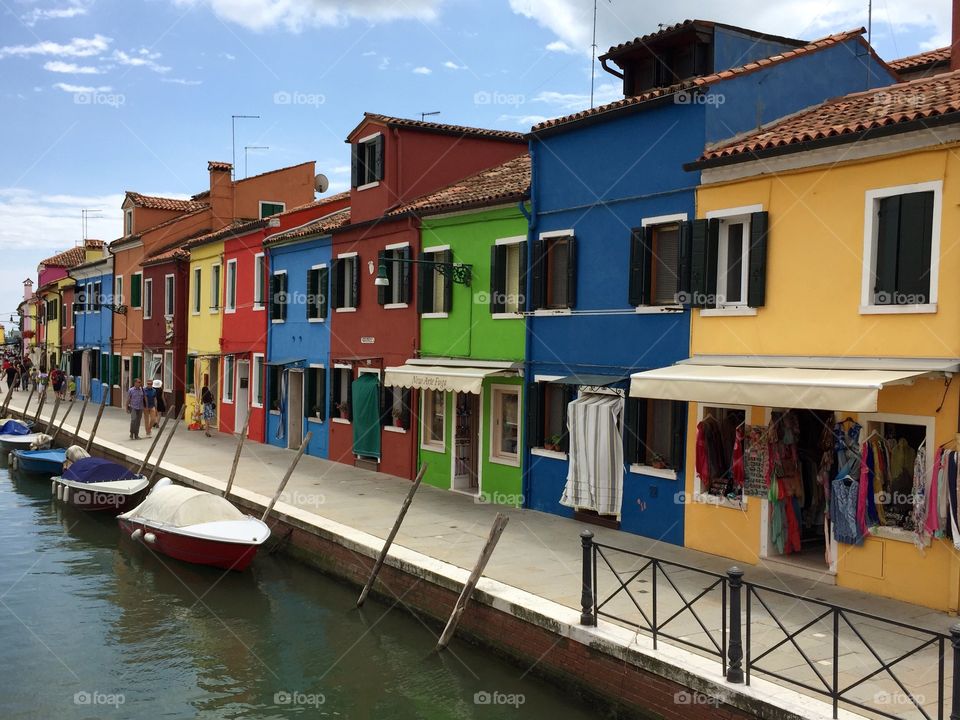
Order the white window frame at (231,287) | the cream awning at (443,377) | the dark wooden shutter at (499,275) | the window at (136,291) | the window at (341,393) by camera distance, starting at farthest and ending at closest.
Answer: the window at (136,291)
the white window frame at (231,287)
the window at (341,393)
the dark wooden shutter at (499,275)
the cream awning at (443,377)

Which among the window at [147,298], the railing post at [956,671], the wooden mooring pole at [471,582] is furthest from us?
the window at [147,298]

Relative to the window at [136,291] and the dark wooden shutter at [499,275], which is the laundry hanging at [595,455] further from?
the window at [136,291]

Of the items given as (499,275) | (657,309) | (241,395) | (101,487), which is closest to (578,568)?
(657,309)

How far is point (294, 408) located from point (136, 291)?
50.8 feet

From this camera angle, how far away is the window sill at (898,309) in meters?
10.0

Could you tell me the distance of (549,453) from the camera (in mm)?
15445

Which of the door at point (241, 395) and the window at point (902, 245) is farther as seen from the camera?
the door at point (241, 395)

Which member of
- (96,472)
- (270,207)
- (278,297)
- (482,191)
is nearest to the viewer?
(482,191)

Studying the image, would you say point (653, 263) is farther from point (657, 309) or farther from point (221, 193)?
point (221, 193)

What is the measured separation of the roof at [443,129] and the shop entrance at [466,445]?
6315mm

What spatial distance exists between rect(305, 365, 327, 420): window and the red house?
2.58ft

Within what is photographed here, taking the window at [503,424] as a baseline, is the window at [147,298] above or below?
above

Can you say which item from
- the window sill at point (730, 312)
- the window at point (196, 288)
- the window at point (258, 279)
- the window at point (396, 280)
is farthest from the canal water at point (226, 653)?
the window at point (196, 288)

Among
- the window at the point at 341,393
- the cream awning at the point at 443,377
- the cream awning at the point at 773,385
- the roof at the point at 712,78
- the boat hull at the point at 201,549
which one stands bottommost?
the boat hull at the point at 201,549
